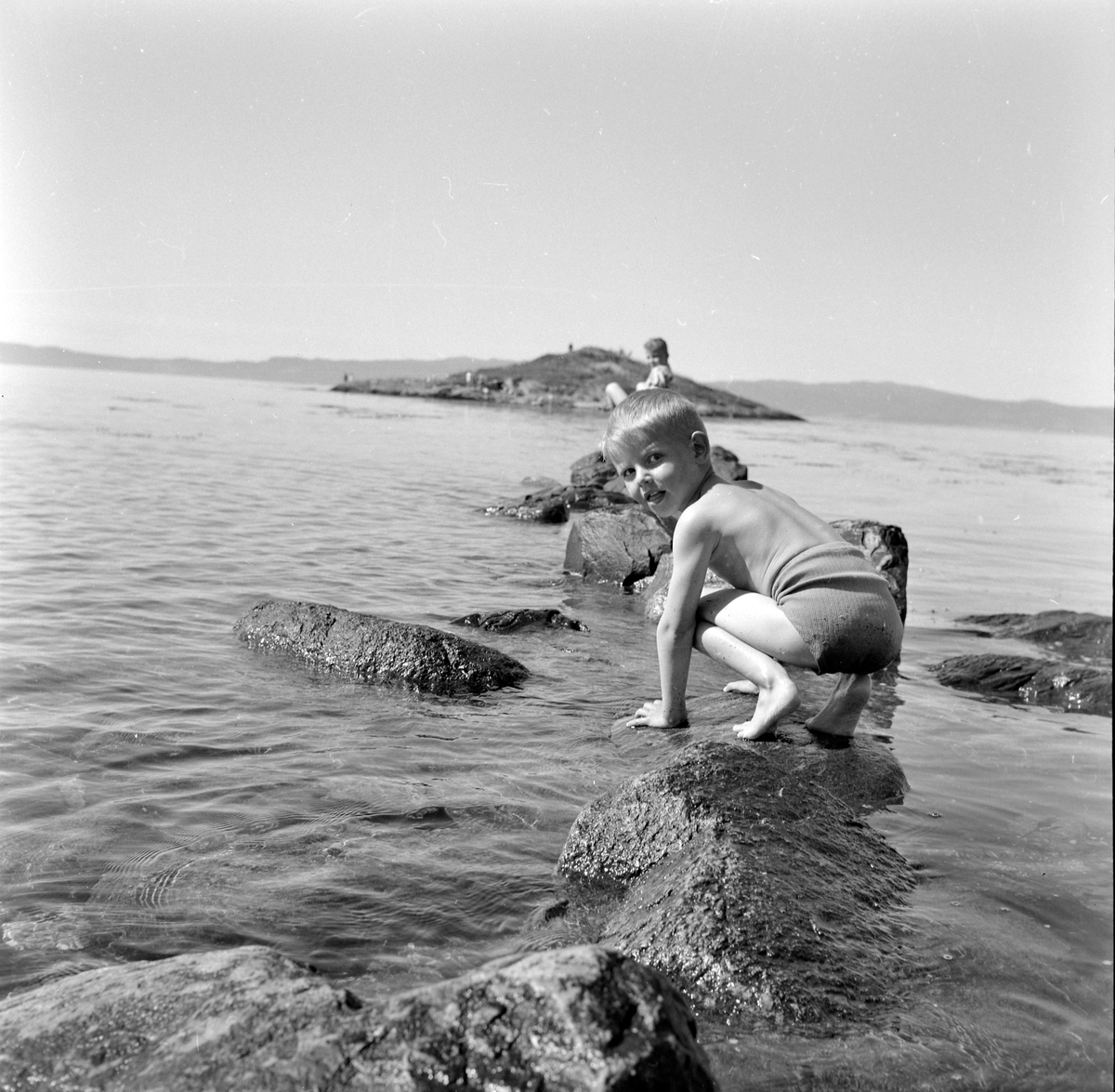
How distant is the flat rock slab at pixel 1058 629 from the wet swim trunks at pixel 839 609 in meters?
4.82

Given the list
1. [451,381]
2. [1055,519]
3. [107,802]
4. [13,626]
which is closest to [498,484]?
[1055,519]

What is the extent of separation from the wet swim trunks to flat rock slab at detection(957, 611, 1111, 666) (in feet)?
15.8

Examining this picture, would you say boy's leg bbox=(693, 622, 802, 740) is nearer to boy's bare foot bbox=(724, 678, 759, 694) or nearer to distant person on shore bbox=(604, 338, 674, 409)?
boy's bare foot bbox=(724, 678, 759, 694)

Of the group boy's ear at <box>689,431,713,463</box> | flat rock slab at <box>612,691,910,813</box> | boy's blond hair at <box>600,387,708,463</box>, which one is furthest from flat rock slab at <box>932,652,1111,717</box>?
boy's blond hair at <box>600,387,708,463</box>

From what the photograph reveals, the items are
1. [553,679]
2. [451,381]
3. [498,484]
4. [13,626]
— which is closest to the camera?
[553,679]

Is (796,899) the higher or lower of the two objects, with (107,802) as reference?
higher

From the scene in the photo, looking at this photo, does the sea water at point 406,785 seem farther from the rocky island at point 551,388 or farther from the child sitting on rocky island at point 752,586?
the rocky island at point 551,388

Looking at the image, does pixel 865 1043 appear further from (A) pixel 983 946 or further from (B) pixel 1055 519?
(B) pixel 1055 519

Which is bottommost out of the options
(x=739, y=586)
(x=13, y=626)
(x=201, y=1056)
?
(x=13, y=626)

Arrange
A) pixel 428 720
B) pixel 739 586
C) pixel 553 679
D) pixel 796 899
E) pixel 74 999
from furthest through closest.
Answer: pixel 553 679 → pixel 428 720 → pixel 739 586 → pixel 796 899 → pixel 74 999

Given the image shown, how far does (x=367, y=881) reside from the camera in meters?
3.62

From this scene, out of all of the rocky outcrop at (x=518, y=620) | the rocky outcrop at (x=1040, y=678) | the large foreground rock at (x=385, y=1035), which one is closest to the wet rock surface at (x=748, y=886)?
the large foreground rock at (x=385, y=1035)

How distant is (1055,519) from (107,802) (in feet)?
57.4

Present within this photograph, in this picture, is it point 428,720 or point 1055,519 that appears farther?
point 1055,519
